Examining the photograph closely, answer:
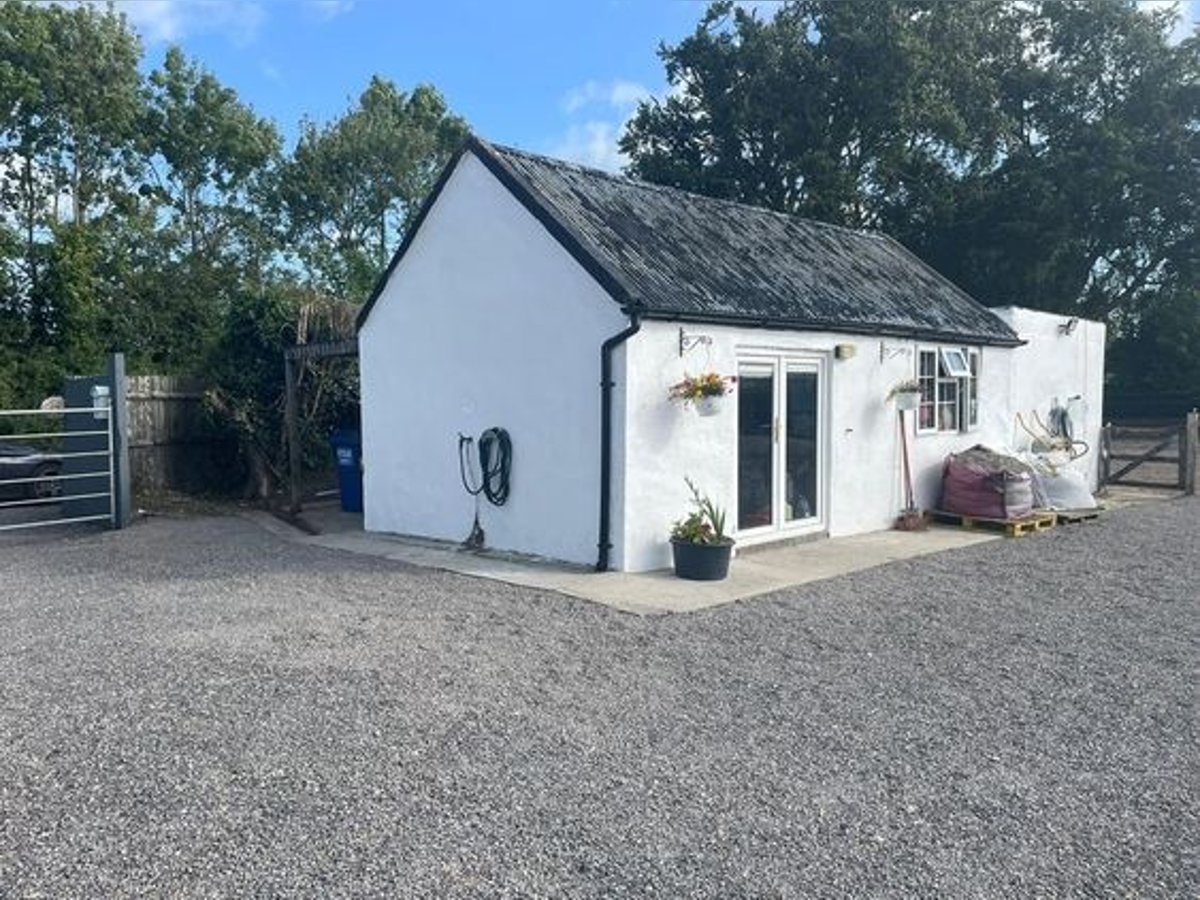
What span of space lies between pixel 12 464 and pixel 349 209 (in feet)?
53.6

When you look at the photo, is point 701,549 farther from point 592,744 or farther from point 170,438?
point 170,438

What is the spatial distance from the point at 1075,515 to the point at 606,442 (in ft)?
24.5

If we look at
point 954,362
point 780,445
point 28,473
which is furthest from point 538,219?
point 28,473

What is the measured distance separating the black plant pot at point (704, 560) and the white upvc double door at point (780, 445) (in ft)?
4.58

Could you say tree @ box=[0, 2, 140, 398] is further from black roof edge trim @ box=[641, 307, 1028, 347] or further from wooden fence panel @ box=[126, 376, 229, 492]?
black roof edge trim @ box=[641, 307, 1028, 347]

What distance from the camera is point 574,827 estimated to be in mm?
3516

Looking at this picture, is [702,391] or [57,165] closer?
[702,391]

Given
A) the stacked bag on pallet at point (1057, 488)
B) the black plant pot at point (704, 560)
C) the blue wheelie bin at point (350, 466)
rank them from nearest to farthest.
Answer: the black plant pot at point (704, 560), the stacked bag on pallet at point (1057, 488), the blue wheelie bin at point (350, 466)

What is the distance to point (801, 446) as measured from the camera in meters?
10.4

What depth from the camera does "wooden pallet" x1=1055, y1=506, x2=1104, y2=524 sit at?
40.5ft

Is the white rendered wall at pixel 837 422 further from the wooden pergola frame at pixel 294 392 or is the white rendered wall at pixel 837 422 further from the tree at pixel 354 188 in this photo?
the tree at pixel 354 188

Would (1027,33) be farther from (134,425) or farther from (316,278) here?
(134,425)

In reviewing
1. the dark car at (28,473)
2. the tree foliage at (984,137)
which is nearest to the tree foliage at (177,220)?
the dark car at (28,473)

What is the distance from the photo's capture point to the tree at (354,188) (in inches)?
1051
